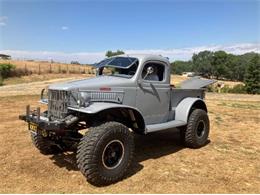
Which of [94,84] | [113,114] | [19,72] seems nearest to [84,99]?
[94,84]

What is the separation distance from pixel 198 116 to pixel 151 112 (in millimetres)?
1417

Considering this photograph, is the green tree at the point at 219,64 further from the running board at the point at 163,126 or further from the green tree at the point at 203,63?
the running board at the point at 163,126

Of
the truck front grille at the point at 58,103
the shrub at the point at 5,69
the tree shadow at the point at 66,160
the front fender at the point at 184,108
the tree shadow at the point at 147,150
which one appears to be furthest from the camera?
the shrub at the point at 5,69

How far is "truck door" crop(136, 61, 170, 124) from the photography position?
6.14 metres

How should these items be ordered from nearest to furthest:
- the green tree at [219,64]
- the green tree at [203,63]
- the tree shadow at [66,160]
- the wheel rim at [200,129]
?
the tree shadow at [66,160] < the wheel rim at [200,129] < the green tree at [219,64] < the green tree at [203,63]

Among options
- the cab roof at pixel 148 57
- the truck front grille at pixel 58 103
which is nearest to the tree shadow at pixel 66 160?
the truck front grille at pixel 58 103

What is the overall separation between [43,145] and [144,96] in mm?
2327

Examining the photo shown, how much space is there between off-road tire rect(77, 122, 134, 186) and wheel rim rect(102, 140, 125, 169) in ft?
0.10

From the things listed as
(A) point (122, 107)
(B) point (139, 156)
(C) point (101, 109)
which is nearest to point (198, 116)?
(B) point (139, 156)

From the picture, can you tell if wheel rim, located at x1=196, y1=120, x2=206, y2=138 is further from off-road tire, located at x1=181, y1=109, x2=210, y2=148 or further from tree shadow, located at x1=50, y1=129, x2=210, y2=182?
tree shadow, located at x1=50, y1=129, x2=210, y2=182

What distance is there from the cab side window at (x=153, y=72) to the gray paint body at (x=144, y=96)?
0.27ft

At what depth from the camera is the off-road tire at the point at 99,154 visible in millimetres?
4730

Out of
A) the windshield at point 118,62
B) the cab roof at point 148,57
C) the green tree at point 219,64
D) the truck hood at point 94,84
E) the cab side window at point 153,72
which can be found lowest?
the truck hood at point 94,84

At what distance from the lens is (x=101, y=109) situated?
16.3 feet
